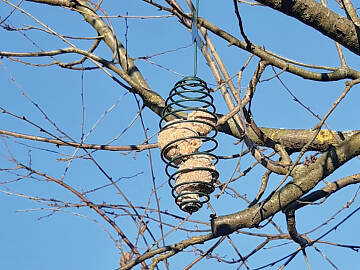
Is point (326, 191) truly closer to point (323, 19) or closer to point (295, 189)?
point (295, 189)

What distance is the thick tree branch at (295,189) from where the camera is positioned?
2.37m

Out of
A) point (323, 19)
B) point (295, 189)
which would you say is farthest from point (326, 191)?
point (323, 19)

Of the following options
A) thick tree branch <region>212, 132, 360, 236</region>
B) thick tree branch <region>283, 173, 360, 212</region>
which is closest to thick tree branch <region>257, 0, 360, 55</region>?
thick tree branch <region>212, 132, 360, 236</region>

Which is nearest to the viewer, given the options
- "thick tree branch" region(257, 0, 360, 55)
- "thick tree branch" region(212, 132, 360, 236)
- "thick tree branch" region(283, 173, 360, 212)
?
"thick tree branch" region(257, 0, 360, 55)

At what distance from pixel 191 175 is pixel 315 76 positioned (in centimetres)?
77

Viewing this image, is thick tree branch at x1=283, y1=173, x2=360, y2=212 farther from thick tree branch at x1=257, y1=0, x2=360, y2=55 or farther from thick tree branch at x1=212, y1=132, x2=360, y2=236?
thick tree branch at x1=257, y1=0, x2=360, y2=55

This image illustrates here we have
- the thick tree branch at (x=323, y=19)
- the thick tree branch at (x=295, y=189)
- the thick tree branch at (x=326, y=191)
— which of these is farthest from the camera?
the thick tree branch at (x=326, y=191)

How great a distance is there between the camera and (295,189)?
2369mm

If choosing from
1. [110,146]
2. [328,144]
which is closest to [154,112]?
[110,146]

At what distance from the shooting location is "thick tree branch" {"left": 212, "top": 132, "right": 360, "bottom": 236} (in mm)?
2365

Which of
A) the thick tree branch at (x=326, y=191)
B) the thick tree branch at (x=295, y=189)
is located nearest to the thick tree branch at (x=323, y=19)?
the thick tree branch at (x=295, y=189)

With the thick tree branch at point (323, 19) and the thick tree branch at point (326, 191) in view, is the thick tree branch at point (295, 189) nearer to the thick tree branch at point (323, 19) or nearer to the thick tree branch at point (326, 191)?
the thick tree branch at point (326, 191)

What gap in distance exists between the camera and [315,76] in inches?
102

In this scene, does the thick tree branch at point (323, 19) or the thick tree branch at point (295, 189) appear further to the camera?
the thick tree branch at point (295, 189)
